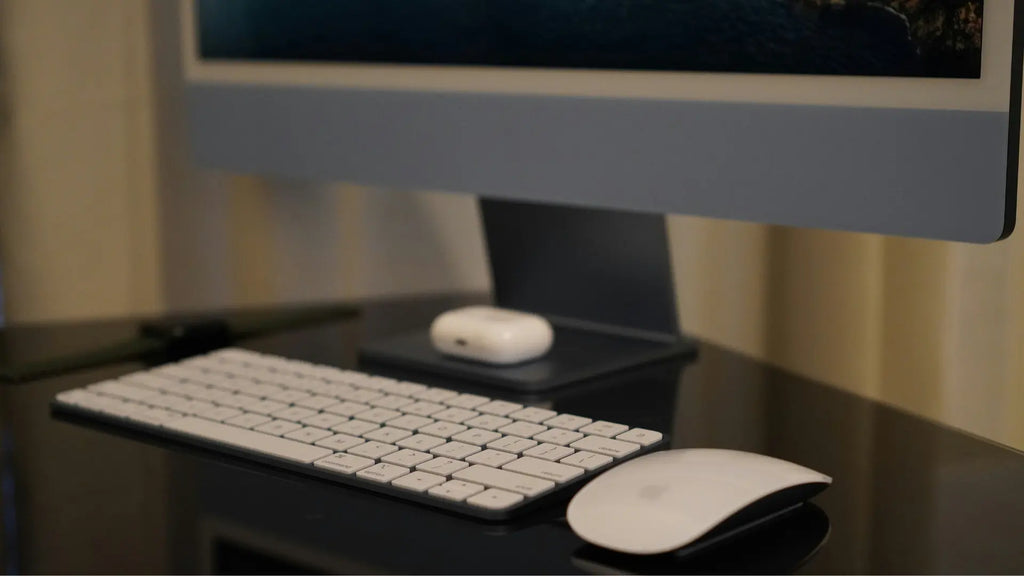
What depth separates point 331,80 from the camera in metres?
0.82

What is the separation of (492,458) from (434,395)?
114mm

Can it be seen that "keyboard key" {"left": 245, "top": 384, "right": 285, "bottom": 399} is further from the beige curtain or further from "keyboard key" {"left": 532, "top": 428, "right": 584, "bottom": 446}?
the beige curtain

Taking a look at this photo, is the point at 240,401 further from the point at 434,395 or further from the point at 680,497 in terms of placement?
the point at 680,497

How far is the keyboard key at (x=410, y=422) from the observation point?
571 mm

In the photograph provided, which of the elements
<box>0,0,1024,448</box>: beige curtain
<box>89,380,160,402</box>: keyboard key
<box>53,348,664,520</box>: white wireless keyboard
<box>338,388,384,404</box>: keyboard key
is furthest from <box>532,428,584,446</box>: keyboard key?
<box>0,0,1024,448</box>: beige curtain

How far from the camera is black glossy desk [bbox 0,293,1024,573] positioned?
0.44 meters

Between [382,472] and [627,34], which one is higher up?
[627,34]

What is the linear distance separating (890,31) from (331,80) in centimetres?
40

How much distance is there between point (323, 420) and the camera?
23.2 inches

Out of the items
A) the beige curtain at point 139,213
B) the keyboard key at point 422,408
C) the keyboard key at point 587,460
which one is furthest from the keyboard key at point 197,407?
the beige curtain at point 139,213

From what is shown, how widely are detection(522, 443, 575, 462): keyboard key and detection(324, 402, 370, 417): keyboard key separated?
0.35ft

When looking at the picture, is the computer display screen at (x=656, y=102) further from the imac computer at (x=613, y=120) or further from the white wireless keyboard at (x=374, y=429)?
the white wireless keyboard at (x=374, y=429)

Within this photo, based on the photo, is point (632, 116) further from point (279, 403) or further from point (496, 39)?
point (279, 403)

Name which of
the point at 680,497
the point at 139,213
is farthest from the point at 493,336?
the point at 139,213
